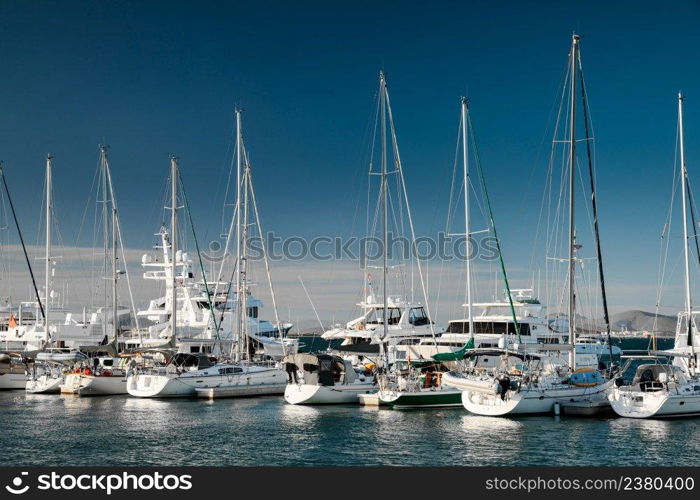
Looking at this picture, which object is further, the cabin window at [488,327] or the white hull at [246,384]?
the cabin window at [488,327]

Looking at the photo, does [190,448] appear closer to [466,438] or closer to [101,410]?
[466,438]

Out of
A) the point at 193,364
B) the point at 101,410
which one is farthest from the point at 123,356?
the point at 101,410

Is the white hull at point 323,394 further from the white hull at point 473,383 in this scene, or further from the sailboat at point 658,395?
the sailboat at point 658,395

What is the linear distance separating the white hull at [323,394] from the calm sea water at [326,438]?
3.71 feet

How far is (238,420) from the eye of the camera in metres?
39.9

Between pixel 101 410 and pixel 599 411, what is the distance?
26464 millimetres

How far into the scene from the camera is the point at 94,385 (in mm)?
52906

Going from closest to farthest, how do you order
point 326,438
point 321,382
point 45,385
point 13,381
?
point 326,438, point 321,382, point 45,385, point 13,381

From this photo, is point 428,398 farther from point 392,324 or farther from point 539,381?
point 392,324

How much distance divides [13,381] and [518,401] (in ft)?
125

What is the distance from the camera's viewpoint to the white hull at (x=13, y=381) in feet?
191

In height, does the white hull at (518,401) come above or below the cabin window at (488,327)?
below

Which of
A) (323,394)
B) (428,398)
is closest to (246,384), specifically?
(323,394)

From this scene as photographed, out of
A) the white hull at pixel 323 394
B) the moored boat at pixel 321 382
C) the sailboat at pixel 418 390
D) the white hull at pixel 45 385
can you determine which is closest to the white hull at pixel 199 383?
the white hull at pixel 45 385
